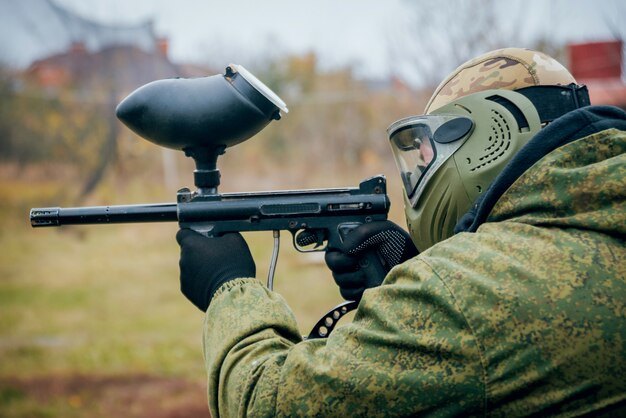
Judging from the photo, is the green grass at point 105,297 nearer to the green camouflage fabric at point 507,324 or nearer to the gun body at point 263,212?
the gun body at point 263,212

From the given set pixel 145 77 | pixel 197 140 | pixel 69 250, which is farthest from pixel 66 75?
pixel 197 140

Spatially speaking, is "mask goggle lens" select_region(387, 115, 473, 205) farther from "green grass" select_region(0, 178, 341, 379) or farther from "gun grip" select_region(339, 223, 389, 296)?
"green grass" select_region(0, 178, 341, 379)

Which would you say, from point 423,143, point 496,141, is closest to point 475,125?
point 496,141

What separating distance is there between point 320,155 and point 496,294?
13712 mm

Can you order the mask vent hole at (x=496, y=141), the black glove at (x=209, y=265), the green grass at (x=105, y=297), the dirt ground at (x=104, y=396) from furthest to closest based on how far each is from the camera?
the green grass at (x=105, y=297)
the dirt ground at (x=104, y=396)
the black glove at (x=209, y=265)
the mask vent hole at (x=496, y=141)

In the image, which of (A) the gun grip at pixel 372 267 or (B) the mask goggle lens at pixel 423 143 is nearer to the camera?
(B) the mask goggle lens at pixel 423 143

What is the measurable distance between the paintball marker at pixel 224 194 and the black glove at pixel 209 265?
181mm

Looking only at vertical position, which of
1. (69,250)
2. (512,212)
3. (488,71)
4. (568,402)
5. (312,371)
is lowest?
(568,402)

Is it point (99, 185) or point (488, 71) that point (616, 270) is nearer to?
point (488, 71)

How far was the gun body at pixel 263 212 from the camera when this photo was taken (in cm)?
244

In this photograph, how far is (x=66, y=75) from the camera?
13312 millimetres

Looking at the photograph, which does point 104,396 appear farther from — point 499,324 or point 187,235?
point 499,324

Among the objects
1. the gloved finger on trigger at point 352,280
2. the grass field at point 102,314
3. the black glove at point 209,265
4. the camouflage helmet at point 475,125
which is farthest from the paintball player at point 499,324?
the grass field at point 102,314

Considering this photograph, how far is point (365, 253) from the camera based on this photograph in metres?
2.53
